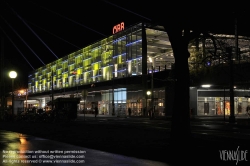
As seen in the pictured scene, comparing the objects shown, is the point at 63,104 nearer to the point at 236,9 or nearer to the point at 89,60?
the point at 236,9

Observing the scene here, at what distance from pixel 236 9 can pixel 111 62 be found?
54556mm

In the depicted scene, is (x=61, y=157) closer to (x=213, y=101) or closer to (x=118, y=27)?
(x=213, y=101)

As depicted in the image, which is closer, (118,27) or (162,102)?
(162,102)

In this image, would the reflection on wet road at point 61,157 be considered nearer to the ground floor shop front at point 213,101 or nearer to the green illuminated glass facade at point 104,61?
A: the green illuminated glass facade at point 104,61

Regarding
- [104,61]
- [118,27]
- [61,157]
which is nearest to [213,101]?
[118,27]

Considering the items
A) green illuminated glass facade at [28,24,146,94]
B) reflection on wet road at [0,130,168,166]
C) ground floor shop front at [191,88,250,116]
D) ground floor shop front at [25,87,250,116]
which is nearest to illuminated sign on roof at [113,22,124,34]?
green illuminated glass facade at [28,24,146,94]

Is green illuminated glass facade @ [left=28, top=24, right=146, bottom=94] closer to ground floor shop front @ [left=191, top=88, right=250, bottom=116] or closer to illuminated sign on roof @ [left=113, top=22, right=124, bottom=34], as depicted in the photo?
illuminated sign on roof @ [left=113, top=22, right=124, bottom=34]

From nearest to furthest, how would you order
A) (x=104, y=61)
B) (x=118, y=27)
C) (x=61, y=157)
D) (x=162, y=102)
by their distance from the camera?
1. (x=61, y=157)
2. (x=162, y=102)
3. (x=118, y=27)
4. (x=104, y=61)

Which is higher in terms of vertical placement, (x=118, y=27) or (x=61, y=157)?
(x=118, y=27)

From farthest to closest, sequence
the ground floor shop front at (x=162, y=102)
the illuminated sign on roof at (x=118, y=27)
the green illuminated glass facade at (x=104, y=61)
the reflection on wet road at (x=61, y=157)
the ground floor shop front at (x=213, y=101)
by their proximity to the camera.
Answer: the illuminated sign on roof at (x=118, y=27)
the green illuminated glass facade at (x=104, y=61)
the ground floor shop front at (x=162, y=102)
the ground floor shop front at (x=213, y=101)
the reflection on wet road at (x=61, y=157)

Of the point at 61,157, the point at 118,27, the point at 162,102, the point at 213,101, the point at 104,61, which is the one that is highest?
the point at 118,27

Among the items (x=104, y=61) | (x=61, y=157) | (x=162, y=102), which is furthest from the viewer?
(x=104, y=61)

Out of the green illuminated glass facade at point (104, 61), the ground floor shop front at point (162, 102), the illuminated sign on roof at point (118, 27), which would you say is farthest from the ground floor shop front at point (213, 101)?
the illuminated sign on roof at point (118, 27)

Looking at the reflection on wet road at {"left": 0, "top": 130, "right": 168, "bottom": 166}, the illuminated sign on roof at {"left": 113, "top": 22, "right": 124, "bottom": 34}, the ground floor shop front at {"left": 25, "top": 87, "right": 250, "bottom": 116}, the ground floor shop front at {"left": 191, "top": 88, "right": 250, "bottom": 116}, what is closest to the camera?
the reflection on wet road at {"left": 0, "top": 130, "right": 168, "bottom": 166}
